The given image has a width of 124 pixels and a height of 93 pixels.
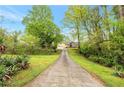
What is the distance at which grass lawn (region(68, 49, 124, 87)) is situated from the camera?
5.24m

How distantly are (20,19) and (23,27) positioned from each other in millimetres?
158

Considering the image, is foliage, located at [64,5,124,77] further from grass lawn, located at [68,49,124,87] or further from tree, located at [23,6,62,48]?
tree, located at [23,6,62,48]

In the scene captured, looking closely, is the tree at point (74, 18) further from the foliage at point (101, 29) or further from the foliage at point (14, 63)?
the foliage at point (14, 63)

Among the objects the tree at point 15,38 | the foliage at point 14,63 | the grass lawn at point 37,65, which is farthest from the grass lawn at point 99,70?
the tree at point 15,38

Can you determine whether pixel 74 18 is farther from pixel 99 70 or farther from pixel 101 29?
pixel 99 70

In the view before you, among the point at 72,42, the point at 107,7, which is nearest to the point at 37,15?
the point at 72,42

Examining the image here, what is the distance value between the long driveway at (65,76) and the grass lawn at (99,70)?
87 millimetres

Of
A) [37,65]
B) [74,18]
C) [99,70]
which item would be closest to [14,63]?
[37,65]

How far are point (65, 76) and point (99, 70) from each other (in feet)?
2.10

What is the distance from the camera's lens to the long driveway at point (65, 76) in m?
5.20

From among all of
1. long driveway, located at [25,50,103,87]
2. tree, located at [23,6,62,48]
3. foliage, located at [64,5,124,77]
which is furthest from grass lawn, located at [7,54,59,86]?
foliage, located at [64,5,124,77]

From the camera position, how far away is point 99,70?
5.54 metres

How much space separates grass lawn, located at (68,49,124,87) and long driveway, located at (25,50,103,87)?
3.4 inches
